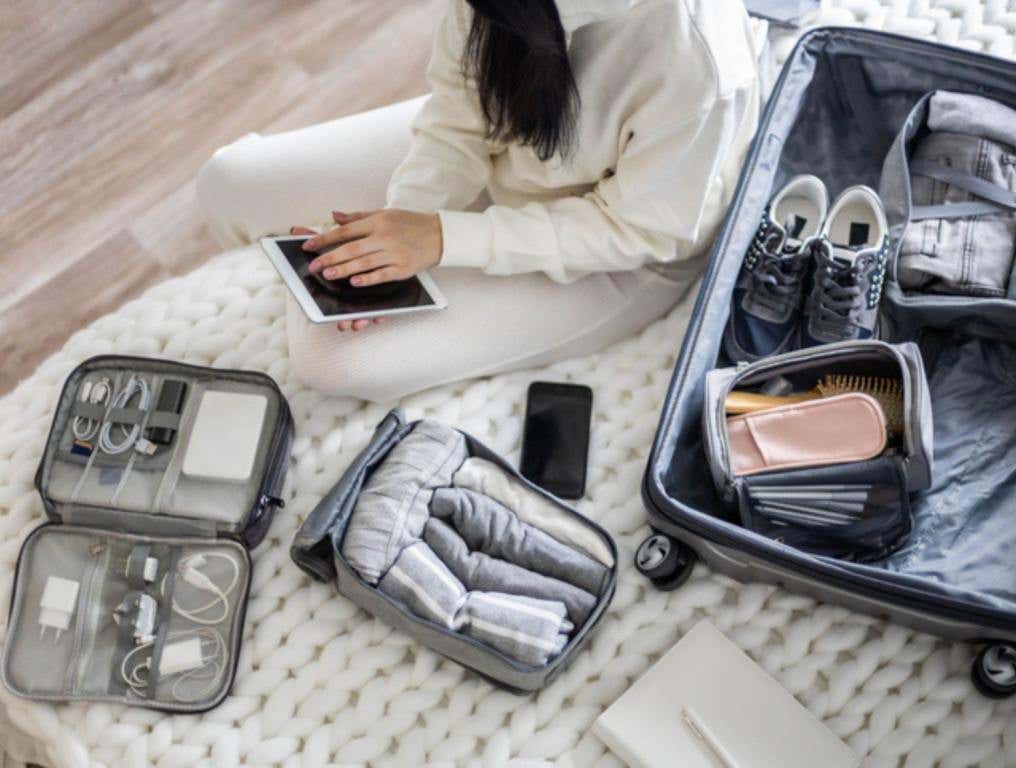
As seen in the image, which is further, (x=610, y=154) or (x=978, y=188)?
(x=978, y=188)

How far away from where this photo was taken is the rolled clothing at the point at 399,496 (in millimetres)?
977

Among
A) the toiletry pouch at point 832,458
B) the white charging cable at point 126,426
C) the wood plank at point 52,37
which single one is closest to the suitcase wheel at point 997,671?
the toiletry pouch at point 832,458

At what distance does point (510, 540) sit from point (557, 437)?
0.48 feet

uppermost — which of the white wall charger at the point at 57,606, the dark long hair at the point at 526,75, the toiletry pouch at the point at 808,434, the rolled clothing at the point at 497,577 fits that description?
the dark long hair at the point at 526,75

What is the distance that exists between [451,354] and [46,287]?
0.77m

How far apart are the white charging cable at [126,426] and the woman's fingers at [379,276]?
0.29m

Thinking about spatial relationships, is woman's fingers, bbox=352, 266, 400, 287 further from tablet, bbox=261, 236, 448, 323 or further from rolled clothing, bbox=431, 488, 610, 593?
rolled clothing, bbox=431, 488, 610, 593

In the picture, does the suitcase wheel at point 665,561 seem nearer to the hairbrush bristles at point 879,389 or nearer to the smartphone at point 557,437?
the smartphone at point 557,437

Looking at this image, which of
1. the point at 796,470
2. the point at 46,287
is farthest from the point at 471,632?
the point at 46,287

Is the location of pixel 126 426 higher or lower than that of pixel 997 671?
higher

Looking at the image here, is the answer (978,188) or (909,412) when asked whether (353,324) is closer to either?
(909,412)

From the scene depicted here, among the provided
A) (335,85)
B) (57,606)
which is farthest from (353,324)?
(335,85)

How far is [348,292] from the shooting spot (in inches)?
40.9

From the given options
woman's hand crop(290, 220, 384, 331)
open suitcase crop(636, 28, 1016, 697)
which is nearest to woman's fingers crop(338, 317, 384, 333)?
woman's hand crop(290, 220, 384, 331)
